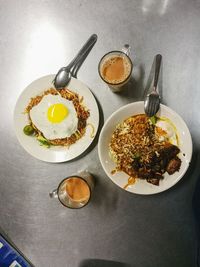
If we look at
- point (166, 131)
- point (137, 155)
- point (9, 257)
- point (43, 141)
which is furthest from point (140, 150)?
point (9, 257)

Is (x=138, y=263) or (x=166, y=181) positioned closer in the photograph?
(x=166, y=181)

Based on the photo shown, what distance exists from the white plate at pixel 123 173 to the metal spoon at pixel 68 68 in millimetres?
271

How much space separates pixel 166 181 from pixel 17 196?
710mm

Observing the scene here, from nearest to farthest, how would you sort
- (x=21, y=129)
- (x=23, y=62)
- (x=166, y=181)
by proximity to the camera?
(x=166, y=181), (x=21, y=129), (x=23, y=62)

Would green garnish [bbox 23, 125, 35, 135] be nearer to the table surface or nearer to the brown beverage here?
the table surface

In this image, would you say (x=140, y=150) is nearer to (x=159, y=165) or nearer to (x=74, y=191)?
(x=159, y=165)

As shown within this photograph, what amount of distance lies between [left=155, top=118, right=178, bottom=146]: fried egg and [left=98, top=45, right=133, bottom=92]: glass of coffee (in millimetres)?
233

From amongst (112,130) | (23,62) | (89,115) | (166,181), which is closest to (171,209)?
(166,181)

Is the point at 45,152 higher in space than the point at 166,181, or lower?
higher

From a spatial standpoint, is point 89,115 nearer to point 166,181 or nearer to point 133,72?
point 133,72

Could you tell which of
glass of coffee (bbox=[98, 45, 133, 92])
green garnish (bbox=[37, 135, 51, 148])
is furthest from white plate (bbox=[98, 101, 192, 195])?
green garnish (bbox=[37, 135, 51, 148])

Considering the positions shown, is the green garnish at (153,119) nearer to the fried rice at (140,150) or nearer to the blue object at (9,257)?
the fried rice at (140,150)

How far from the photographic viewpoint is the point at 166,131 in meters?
1.61

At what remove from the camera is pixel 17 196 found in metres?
1.79
